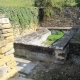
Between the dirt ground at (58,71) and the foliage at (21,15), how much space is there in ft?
11.4

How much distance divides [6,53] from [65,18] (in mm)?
9383

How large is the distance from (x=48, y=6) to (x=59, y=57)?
Result: 6039 millimetres

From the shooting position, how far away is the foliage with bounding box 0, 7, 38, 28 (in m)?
8.64

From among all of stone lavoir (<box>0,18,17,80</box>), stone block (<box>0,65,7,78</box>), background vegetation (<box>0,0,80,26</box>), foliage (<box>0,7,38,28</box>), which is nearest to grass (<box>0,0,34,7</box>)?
background vegetation (<box>0,0,80,26</box>)

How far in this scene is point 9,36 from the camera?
9.54ft

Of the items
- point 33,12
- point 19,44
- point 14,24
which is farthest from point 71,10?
point 19,44

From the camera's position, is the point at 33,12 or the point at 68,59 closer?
the point at 68,59

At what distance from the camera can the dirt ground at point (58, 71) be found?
5.51 m

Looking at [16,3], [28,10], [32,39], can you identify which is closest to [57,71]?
[32,39]

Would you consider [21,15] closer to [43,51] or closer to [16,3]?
[43,51]

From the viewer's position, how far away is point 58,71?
5.95 metres

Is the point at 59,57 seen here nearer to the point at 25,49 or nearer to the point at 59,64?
the point at 59,64

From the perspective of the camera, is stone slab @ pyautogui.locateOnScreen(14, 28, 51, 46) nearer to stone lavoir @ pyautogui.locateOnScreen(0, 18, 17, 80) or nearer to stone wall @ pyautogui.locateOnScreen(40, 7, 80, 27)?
stone wall @ pyautogui.locateOnScreen(40, 7, 80, 27)

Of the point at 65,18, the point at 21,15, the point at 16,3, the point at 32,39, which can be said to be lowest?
the point at 32,39
